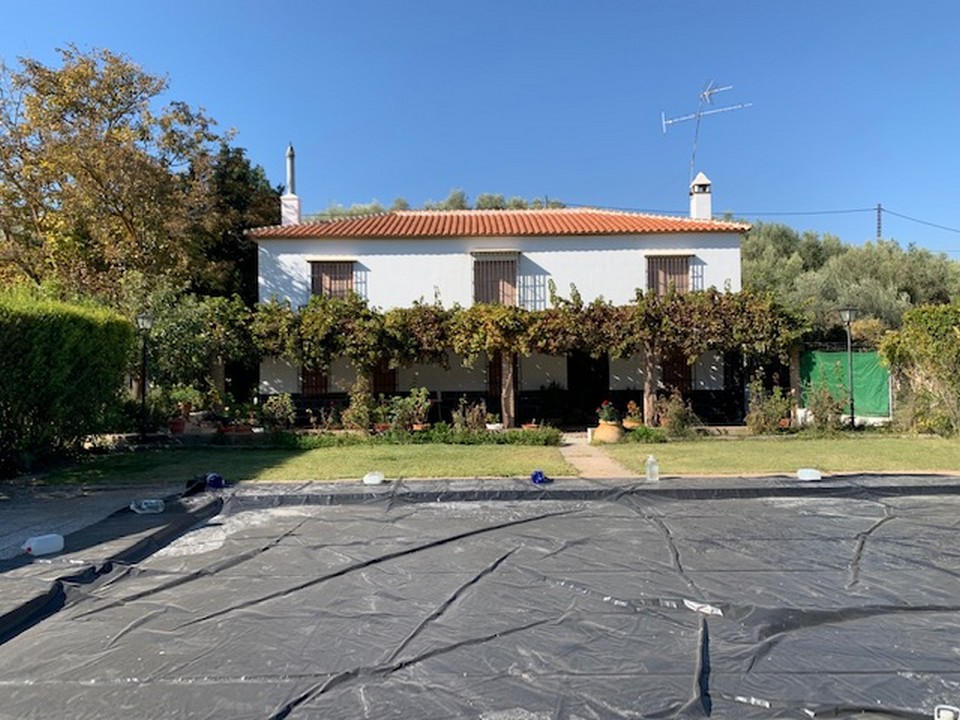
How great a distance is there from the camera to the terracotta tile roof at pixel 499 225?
56.5 feet

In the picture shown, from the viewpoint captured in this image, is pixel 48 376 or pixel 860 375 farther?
pixel 860 375

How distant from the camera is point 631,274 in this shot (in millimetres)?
17250

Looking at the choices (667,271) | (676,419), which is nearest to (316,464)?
(676,419)

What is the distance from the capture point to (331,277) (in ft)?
56.6

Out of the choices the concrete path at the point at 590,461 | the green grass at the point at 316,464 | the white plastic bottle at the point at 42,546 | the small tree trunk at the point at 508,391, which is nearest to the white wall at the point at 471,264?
the small tree trunk at the point at 508,391

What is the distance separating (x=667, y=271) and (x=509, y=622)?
1519 cm

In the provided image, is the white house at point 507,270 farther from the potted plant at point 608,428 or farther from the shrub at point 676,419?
the potted plant at point 608,428

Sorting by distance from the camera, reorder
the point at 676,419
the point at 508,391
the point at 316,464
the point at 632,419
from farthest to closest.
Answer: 1. the point at 508,391
2. the point at 632,419
3. the point at 676,419
4. the point at 316,464

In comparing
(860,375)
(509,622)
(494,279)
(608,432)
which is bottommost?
(509,622)

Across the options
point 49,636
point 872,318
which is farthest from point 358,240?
point 872,318

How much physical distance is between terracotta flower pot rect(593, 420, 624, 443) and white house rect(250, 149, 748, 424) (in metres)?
3.52

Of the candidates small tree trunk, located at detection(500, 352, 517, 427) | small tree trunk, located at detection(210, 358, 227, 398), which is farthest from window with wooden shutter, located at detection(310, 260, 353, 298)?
small tree trunk, located at detection(500, 352, 517, 427)

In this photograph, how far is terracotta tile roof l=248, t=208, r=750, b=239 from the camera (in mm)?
17219

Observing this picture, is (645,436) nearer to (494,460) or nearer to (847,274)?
(494,460)
